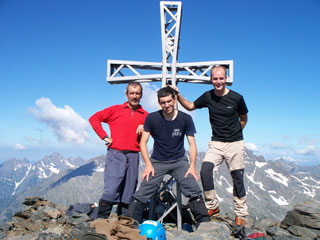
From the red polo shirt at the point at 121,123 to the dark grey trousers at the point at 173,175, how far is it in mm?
1274

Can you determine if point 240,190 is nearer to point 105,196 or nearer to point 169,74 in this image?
point 105,196

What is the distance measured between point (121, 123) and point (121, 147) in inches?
30.7

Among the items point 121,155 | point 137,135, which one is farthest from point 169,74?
point 121,155

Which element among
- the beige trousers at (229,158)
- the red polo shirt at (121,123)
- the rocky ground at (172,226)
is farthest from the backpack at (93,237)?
the beige trousers at (229,158)

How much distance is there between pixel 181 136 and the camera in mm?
7398

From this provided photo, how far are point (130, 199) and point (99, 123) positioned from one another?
263cm

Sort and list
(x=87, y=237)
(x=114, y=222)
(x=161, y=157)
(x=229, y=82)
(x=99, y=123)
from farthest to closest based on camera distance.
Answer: (x=229, y=82)
(x=99, y=123)
(x=161, y=157)
(x=114, y=222)
(x=87, y=237)

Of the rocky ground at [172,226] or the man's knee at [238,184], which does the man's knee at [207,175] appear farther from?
the rocky ground at [172,226]

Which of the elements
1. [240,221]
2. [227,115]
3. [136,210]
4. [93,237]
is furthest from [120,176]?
[240,221]

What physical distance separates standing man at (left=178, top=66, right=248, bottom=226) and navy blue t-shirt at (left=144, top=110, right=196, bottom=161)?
32.4 inches

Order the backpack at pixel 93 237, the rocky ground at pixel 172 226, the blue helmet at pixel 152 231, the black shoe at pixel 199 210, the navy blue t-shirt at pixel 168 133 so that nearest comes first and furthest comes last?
the backpack at pixel 93 237 → the blue helmet at pixel 152 231 → the rocky ground at pixel 172 226 → the black shoe at pixel 199 210 → the navy blue t-shirt at pixel 168 133

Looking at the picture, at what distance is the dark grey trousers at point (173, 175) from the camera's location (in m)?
6.87

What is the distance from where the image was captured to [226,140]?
7.65 m

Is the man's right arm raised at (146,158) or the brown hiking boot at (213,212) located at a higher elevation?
the man's right arm raised at (146,158)
